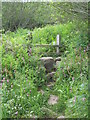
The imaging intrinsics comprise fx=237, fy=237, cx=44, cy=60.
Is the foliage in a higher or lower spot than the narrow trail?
higher

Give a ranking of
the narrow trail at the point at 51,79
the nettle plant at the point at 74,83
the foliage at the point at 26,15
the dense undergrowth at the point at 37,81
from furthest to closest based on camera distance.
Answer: the foliage at the point at 26,15 → the narrow trail at the point at 51,79 → the dense undergrowth at the point at 37,81 → the nettle plant at the point at 74,83

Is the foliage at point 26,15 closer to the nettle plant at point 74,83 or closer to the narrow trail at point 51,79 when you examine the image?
the narrow trail at point 51,79

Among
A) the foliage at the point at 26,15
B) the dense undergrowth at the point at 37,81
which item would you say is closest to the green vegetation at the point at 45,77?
the dense undergrowth at the point at 37,81

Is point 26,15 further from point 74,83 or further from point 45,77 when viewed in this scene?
point 74,83

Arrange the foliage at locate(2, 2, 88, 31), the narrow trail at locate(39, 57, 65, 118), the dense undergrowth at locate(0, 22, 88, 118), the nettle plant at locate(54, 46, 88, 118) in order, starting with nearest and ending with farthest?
the nettle plant at locate(54, 46, 88, 118) < the dense undergrowth at locate(0, 22, 88, 118) < the narrow trail at locate(39, 57, 65, 118) < the foliage at locate(2, 2, 88, 31)

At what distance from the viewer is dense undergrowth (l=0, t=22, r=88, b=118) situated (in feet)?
12.2

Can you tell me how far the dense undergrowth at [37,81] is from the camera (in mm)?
3717

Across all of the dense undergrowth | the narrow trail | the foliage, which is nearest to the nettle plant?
the dense undergrowth

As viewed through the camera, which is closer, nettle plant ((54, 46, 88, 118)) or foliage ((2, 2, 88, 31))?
nettle plant ((54, 46, 88, 118))

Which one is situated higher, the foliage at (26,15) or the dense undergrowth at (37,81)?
the foliage at (26,15)

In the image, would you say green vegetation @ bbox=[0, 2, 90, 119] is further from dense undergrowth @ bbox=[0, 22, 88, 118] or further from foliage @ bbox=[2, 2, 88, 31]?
foliage @ bbox=[2, 2, 88, 31]

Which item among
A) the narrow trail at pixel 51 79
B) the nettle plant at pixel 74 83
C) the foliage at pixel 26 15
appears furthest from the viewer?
the foliage at pixel 26 15

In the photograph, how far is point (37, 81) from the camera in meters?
4.85

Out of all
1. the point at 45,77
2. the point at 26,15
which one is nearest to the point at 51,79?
the point at 45,77
